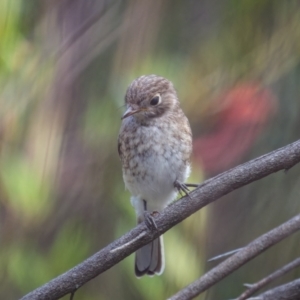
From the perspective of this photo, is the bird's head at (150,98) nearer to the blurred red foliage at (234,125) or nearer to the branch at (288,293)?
the blurred red foliage at (234,125)

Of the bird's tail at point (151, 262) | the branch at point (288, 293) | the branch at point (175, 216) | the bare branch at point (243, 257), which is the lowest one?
the branch at point (288, 293)

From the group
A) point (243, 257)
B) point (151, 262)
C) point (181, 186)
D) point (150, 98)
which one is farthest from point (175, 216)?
point (150, 98)

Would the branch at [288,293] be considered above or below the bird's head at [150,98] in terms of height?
below

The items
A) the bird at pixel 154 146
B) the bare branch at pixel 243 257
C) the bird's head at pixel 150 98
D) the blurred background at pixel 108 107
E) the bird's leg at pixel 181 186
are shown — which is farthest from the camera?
the bird at pixel 154 146

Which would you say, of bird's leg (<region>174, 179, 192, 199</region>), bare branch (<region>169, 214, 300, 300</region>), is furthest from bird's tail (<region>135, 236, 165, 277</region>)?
bare branch (<region>169, 214, 300, 300</region>)

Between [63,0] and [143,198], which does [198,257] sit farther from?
[63,0]

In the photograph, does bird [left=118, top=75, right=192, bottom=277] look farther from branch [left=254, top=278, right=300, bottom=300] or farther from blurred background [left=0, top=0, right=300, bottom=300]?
branch [left=254, top=278, right=300, bottom=300]

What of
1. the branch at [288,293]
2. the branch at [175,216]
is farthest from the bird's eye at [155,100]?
the branch at [288,293]
